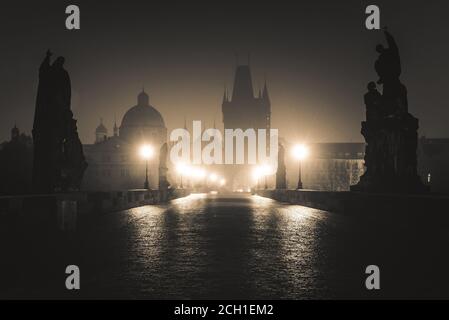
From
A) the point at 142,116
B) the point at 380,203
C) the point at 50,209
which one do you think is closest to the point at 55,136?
the point at 50,209

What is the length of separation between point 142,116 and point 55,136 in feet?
467

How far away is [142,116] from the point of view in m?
159

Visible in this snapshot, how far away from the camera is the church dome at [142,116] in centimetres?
15912

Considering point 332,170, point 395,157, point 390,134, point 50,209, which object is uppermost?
point 390,134

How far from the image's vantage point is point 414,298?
579 centimetres

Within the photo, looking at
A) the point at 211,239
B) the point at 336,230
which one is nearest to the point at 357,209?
the point at 336,230

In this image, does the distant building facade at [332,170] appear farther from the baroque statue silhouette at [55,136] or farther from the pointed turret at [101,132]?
the baroque statue silhouette at [55,136]

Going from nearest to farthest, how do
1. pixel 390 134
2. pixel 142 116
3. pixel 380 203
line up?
pixel 380 203 < pixel 390 134 < pixel 142 116

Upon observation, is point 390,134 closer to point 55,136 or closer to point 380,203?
point 380,203

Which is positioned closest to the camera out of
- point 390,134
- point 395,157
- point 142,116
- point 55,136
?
point 395,157

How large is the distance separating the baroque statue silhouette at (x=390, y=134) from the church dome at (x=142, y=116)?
466 feet
